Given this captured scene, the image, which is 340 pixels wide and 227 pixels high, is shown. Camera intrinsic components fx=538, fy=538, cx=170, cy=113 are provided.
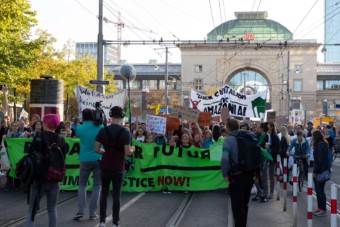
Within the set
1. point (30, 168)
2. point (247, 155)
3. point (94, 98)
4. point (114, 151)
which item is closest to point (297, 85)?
point (94, 98)

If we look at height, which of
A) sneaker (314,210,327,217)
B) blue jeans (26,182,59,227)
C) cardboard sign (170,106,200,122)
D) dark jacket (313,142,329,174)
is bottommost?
sneaker (314,210,327,217)

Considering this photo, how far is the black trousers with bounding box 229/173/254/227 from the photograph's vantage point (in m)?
7.19

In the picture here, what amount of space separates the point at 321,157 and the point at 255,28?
72361mm

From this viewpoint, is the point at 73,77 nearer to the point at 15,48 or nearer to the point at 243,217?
the point at 15,48

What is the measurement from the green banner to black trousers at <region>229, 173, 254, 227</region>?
5.85 metres

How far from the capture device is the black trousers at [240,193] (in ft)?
23.6

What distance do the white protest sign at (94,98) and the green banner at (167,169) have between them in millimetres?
2981

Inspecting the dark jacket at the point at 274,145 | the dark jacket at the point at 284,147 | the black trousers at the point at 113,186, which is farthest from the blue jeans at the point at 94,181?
the dark jacket at the point at 284,147

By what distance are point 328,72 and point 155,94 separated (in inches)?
1327

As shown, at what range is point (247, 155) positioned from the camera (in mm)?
7184

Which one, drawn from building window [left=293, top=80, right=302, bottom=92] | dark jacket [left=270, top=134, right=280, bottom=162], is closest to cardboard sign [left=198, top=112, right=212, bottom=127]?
dark jacket [left=270, top=134, right=280, bottom=162]

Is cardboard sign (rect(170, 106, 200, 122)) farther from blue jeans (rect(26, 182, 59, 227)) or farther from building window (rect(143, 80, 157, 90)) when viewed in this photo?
building window (rect(143, 80, 157, 90))

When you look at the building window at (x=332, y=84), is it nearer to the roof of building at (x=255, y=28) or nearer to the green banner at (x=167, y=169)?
the roof of building at (x=255, y=28)

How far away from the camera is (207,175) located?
1325 centimetres
